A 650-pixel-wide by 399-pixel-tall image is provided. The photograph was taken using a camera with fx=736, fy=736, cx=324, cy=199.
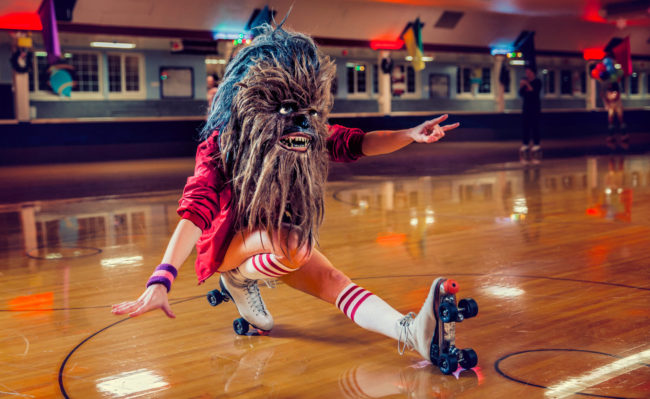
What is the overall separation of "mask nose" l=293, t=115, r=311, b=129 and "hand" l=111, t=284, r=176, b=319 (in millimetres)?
633

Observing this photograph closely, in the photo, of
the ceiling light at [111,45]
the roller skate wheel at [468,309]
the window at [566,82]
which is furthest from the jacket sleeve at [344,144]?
the window at [566,82]

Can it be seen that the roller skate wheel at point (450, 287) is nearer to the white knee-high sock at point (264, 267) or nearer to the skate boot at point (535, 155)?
the white knee-high sock at point (264, 267)

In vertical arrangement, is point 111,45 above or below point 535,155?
above

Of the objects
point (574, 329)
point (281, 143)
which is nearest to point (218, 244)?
point (281, 143)

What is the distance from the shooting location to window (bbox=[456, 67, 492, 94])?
21.6m

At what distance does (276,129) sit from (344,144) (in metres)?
0.34

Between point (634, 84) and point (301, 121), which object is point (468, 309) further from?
point (634, 84)

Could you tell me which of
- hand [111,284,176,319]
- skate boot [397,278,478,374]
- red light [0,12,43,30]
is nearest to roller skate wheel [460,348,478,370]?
skate boot [397,278,478,374]

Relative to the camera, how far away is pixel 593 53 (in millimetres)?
21594

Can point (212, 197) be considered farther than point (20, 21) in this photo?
No

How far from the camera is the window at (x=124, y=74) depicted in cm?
1580

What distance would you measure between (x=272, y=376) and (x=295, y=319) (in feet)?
2.06

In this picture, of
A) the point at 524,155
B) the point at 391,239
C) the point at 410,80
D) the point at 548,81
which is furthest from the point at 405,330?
the point at 548,81

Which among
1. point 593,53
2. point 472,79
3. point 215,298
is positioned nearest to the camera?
point 215,298
